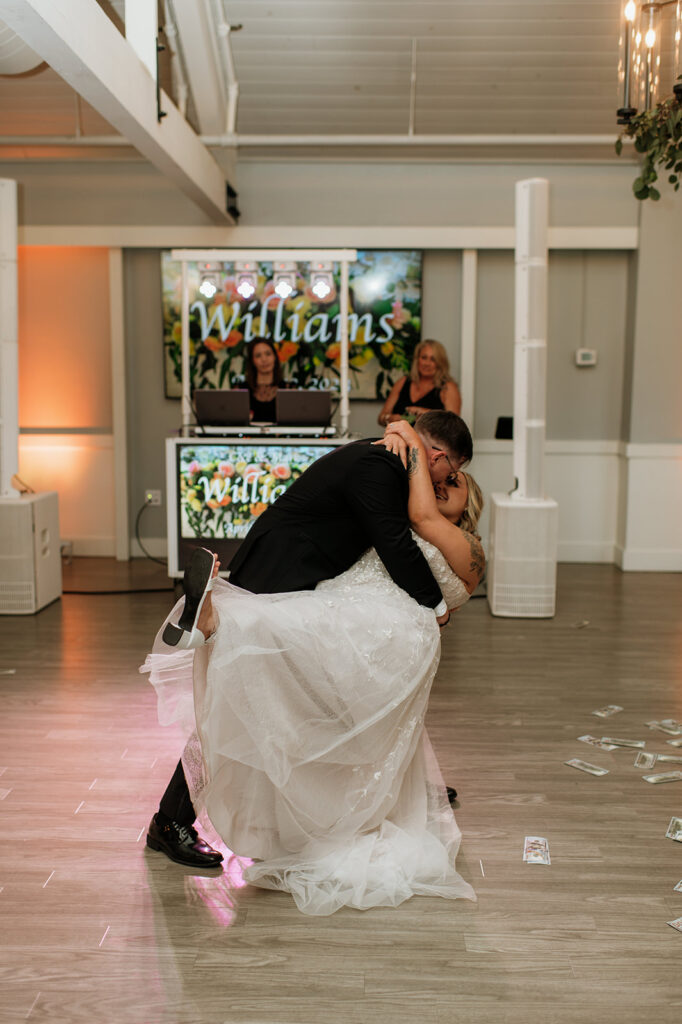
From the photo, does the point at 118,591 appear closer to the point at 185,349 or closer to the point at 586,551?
the point at 185,349

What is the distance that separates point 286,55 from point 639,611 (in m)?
4.39

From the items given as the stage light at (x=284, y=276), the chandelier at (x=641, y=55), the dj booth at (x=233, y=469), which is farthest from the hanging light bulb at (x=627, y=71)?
the stage light at (x=284, y=276)

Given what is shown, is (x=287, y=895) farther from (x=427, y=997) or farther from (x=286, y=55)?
(x=286, y=55)

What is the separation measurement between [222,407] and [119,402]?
1707 mm

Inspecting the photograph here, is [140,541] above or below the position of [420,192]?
below

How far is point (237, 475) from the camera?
602 centimetres

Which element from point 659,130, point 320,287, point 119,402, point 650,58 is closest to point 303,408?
point 320,287

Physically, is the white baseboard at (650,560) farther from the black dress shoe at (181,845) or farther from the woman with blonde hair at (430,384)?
the black dress shoe at (181,845)

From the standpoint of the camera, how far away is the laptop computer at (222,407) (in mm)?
5980

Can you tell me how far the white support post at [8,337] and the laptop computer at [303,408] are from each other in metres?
1.63

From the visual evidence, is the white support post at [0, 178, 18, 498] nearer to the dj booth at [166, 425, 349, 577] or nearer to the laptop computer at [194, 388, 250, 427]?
the dj booth at [166, 425, 349, 577]

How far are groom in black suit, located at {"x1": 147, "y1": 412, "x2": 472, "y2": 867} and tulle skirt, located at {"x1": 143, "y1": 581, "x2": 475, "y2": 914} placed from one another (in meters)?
0.12

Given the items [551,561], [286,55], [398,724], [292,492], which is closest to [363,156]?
[286,55]

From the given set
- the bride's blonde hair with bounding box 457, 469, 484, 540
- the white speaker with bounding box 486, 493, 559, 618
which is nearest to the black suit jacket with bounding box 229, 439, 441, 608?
the bride's blonde hair with bounding box 457, 469, 484, 540
